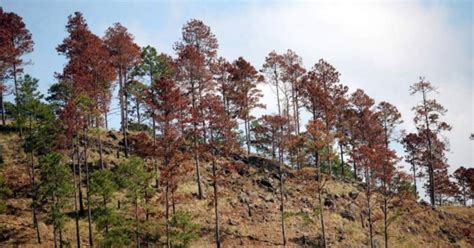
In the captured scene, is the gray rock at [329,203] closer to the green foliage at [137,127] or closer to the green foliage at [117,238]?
the green foliage at [117,238]

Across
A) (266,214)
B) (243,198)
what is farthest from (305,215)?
(243,198)

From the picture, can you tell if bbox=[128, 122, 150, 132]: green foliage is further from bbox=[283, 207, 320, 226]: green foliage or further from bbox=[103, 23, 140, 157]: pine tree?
bbox=[283, 207, 320, 226]: green foliage

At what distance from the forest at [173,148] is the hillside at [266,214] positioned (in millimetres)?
203

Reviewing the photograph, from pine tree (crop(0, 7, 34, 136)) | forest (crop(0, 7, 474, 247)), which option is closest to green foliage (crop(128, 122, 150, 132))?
forest (crop(0, 7, 474, 247))

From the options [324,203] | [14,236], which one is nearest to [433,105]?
[324,203]

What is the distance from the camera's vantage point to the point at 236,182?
47.1 m

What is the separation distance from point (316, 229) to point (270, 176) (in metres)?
9.51

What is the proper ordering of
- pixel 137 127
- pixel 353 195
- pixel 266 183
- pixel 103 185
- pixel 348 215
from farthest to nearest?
pixel 137 127
pixel 353 195
pixel 266 183
pixel 348 215
pixel 103 185

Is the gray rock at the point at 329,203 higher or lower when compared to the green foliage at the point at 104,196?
lower

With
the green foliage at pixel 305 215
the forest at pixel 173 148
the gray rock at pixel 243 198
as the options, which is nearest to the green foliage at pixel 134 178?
the forest at pixel 173 148

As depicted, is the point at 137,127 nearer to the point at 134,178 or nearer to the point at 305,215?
the point at 305,215

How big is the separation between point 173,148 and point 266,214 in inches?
624

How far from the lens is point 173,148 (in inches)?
1226

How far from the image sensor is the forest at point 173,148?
105ft
